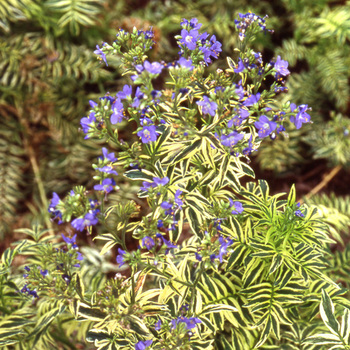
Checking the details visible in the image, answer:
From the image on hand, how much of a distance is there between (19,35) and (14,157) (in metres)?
0.78

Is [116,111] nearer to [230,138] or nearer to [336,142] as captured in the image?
[230,138]

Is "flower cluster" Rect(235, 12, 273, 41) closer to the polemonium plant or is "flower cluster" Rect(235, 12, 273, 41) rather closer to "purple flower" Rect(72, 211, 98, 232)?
the polemonium plant

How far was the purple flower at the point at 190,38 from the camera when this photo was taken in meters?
1.22

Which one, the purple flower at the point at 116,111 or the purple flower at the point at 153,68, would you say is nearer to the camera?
the purple flower at the point at 153,68

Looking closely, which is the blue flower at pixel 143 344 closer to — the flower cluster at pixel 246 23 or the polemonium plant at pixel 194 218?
the polemonium plant at pixel 194 218

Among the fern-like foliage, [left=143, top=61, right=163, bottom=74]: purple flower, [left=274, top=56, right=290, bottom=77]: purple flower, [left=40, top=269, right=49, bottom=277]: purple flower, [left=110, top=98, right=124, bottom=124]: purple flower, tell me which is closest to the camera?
[left=143, top=61, right=163, bottom=74]: purple flower

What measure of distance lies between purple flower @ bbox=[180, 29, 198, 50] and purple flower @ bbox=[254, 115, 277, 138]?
28 centimetres

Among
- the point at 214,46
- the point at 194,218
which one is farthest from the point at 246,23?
the point at 194,218

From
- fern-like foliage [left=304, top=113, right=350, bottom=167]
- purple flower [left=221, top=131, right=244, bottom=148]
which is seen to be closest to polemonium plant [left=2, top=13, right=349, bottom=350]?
purple flower [left=221, top=131, right=244, bottom=148]

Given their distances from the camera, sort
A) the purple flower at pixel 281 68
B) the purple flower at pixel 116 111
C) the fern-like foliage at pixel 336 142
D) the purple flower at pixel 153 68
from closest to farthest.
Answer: the purple flower at pixel 153 68
the purple flower at pixel 116 111
the purple flower at pixel 281 68
the fern-like foliage at pixel 336 142

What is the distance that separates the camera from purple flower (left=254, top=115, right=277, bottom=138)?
1.17 metres

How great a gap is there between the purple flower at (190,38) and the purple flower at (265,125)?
0.93 feet

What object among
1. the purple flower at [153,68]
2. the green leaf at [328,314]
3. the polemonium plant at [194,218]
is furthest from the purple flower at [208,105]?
the green leaf at [328,314]

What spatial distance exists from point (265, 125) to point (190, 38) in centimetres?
33
